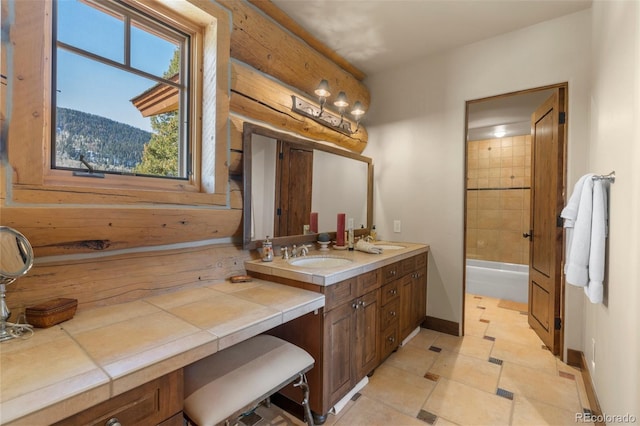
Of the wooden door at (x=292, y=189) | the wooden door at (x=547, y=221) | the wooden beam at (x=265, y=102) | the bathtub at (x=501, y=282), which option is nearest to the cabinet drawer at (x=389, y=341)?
the wooden door at (x=292, y=189)

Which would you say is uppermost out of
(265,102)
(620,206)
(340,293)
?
(265,102)

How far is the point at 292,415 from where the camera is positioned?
171 cm

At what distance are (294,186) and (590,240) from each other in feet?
6.09

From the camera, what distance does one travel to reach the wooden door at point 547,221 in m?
2.38

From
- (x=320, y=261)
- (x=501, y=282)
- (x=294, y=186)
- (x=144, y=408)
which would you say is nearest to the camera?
(x=144, y=408)

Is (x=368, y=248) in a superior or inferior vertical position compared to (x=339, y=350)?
superior

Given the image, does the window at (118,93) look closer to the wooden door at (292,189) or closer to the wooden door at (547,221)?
the wooden door at (292,189)

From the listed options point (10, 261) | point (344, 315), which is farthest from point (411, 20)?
point (10, 261)

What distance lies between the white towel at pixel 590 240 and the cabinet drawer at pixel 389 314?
112 cm

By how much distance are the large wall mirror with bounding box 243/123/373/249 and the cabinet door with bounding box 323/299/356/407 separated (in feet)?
2.35

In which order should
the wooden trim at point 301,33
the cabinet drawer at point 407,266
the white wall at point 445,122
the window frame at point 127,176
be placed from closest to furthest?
the window frame at point 127,176
the wooden trim at point 301,33
the white wall at point 445,122
the cabinet drawer at point 407,266

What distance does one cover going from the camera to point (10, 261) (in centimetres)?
100

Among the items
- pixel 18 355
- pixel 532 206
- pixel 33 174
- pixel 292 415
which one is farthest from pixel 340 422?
pixel 532 206

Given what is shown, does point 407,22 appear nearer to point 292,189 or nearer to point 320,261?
point 292,189
